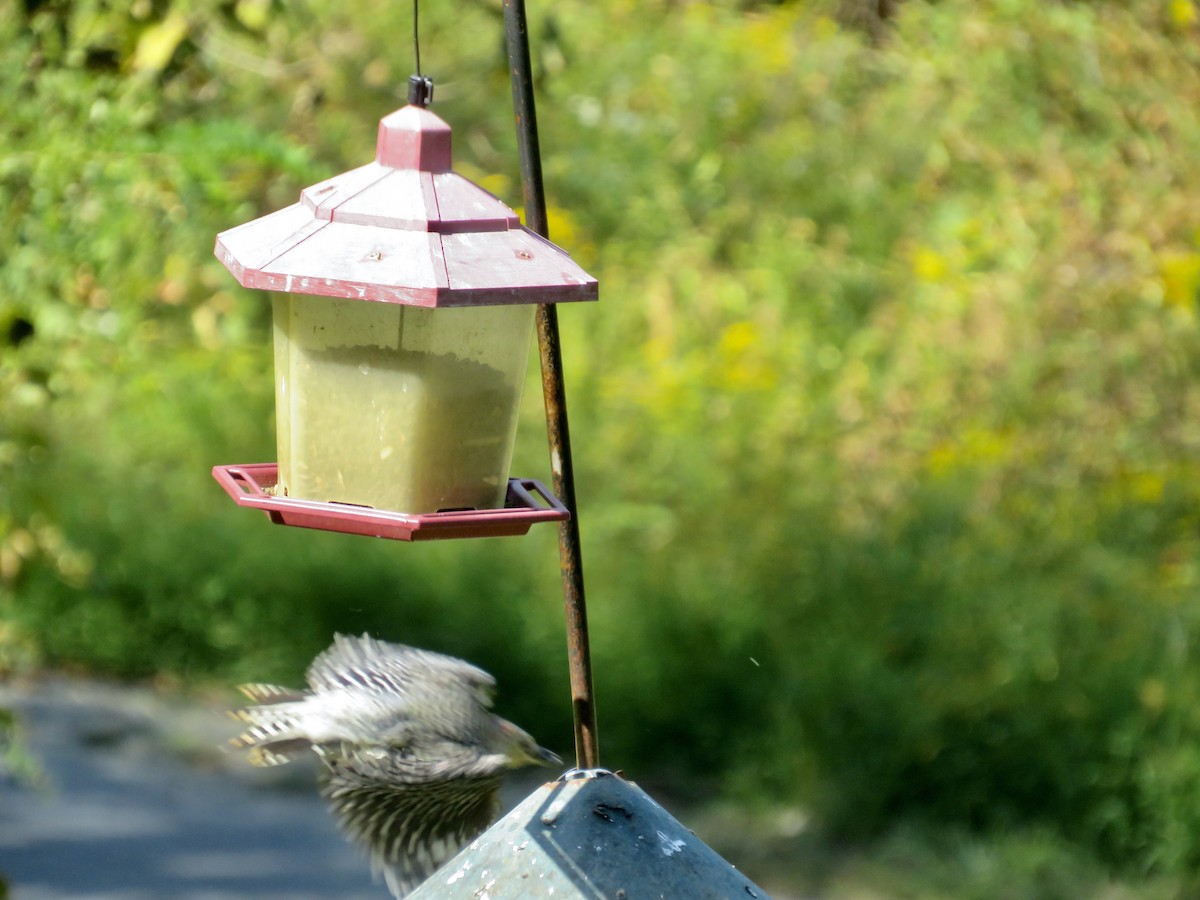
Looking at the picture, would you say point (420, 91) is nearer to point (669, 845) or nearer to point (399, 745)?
point (399, 745)

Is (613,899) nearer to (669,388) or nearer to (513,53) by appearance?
(513,53)

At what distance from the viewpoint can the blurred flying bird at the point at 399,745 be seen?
185 cm

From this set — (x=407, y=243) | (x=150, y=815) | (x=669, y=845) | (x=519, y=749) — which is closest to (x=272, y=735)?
(x=519, y=749)

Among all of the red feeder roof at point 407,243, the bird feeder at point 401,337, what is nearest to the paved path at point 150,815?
the bird feeder at point 401,337

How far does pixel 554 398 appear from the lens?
1703 mm

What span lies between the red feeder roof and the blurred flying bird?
22.4 inches

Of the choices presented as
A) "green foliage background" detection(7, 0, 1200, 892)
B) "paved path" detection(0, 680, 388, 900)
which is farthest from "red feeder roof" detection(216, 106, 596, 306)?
"paved path" detection(0, 680, 388, 900)

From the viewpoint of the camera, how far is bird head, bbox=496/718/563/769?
1892mm

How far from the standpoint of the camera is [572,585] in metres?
1.77

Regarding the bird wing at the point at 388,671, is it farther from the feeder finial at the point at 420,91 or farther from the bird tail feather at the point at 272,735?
the feeder finial at the point at 420,91

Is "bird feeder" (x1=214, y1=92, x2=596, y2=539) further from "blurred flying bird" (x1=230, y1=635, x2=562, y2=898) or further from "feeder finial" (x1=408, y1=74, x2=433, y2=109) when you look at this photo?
"blurred flying bird" (x1=230, y1=635, x2=562, y2=898)

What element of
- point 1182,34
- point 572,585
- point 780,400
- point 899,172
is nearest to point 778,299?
point 780,400

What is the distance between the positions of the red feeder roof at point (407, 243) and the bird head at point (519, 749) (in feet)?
2.02

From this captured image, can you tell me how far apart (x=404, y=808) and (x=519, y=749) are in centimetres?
18
